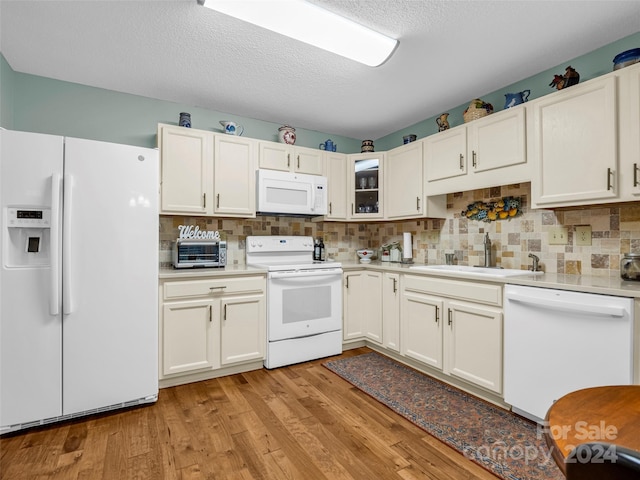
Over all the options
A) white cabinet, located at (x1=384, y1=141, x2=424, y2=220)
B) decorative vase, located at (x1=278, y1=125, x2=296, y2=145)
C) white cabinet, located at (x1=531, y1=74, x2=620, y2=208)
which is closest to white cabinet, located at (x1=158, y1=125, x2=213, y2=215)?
decorative vase, located at (x1=278, y1=125, x2=296, y2=145)

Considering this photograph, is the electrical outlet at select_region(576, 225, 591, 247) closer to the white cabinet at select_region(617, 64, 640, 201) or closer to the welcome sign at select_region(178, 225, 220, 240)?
the white cabinet at select_region(617, 64, 640, 201)

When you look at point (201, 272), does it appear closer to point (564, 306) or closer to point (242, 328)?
point (242, 328)

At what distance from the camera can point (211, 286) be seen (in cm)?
264

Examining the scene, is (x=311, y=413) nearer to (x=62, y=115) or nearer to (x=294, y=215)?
(x=294, y=215)

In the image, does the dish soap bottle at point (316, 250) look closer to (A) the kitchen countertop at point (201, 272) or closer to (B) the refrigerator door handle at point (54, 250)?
(A) the kitchen countertop at point (201, 272)

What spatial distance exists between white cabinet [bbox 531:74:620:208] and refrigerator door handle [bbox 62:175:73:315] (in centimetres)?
295

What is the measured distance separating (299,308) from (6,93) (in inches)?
108

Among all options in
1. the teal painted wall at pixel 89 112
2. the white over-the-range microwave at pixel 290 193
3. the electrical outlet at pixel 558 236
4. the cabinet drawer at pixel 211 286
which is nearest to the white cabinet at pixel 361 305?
the white over-the-range microwave at pixel 290 193

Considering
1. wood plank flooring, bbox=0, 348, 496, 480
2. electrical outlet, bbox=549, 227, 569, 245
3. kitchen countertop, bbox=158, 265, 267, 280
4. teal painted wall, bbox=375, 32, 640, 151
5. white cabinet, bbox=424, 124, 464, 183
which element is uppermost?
teal painted wall, bbox=375, 32, 640, 151

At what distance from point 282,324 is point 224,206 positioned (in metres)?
1.17

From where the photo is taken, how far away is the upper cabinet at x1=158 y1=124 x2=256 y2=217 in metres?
2.75

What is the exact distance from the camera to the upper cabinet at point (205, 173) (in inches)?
108

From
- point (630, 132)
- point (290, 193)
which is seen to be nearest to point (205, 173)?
point (290, 193)

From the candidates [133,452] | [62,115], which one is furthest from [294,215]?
[133,452]
